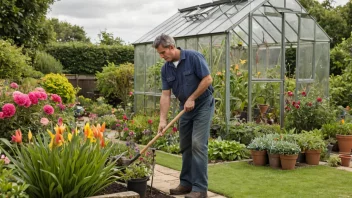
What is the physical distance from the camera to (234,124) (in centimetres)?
786

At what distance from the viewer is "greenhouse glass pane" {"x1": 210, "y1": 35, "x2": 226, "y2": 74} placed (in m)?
8.21

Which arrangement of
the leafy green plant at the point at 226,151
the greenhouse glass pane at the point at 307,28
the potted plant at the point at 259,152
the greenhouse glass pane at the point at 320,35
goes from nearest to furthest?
1. the potted plant at the point at 259,152
2. the leafy green plant at the point at 226,151
3. the greenhouse glass pane at the point at 307,28
4. the greenhouse glass pane at the point at 320,35

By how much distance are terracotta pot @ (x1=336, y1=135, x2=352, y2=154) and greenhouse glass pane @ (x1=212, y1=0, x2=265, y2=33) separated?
2798mm

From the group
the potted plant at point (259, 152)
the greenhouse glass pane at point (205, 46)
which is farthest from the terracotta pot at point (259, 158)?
the greenhouse glass pane at point (205, 46)

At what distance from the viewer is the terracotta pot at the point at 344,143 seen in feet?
24.0

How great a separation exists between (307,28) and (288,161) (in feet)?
15.4

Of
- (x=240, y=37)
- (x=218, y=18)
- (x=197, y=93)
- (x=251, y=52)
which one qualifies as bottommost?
(x=197, y=93)

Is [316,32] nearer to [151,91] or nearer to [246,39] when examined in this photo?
[246,39]

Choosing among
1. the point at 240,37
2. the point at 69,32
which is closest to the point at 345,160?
the point at 240,37

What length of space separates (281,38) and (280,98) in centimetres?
130

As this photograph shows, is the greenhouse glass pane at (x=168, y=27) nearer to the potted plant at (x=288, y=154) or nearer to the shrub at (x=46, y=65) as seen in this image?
the potted plant at (x=288, y=154)

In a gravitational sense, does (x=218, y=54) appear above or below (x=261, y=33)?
below

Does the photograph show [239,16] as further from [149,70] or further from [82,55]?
[82,55]

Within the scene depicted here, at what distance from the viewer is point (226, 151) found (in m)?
6.72
